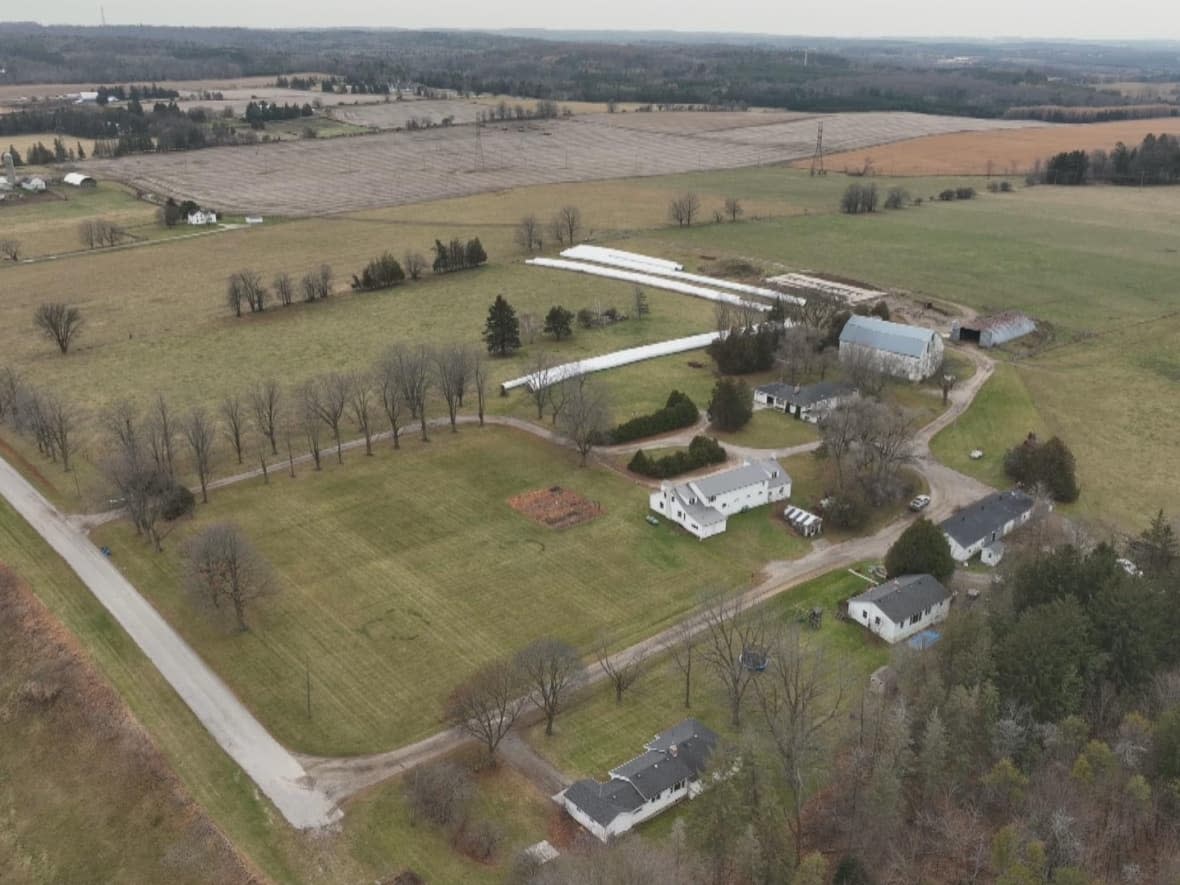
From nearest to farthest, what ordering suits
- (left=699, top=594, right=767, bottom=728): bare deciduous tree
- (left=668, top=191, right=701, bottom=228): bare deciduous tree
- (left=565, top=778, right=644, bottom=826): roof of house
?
(left=565, top=778, right=644, bottom=826): roof of house, (left=699, top=594, right=767, bottom=728): bare deciduous tree, (left=668, top=191, right=701, bottom=228): bare deciduous tree

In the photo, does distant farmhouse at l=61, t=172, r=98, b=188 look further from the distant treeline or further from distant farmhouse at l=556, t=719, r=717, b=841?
the distant treeline

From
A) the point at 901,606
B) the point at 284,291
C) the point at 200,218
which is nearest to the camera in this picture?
the point at 901,606

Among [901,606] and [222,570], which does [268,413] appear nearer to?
[222,570]

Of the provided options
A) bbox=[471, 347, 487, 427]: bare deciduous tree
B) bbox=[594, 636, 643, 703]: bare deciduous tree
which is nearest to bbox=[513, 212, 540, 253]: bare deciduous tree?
bbox=[471, 347, 487, 427]: bare deciduous tree

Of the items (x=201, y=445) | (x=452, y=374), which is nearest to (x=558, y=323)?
(x=452, y=374)

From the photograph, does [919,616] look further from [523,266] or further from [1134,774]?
[523,266]
